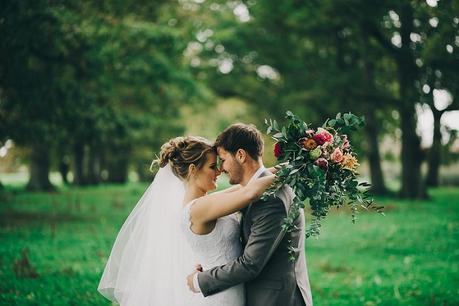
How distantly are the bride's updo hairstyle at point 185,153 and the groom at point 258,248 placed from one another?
0.91 feet

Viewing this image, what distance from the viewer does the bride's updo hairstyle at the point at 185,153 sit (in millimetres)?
4922

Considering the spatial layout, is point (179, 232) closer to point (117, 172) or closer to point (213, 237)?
point (213, 237)

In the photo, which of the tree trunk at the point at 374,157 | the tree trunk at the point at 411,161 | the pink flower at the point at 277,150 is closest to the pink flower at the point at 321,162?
the pink flower at the point at 277,150

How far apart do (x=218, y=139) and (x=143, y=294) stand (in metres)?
1.59

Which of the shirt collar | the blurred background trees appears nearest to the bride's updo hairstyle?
the shirt collar

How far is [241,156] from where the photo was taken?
4.50 meters

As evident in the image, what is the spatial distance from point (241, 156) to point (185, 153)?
67cm

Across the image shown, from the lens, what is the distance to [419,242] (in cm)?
1451

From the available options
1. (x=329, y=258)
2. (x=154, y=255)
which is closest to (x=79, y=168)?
(x=329, y=258)

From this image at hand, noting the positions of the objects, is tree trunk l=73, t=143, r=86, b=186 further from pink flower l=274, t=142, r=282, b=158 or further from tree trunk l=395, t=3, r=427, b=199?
pink flower l=274, t=142, r=282, b=158

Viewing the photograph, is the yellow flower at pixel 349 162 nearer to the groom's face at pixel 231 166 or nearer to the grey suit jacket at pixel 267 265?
the grey suit jacket at pixel 267 265

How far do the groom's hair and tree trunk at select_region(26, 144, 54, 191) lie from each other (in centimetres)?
2877

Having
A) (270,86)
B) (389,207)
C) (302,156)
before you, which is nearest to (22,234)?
(302,156)

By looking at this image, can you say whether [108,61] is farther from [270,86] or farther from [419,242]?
[270,86]
